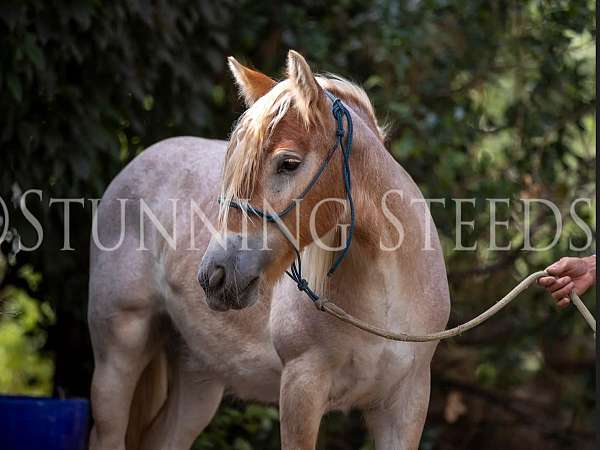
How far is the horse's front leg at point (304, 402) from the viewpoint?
9.30ft

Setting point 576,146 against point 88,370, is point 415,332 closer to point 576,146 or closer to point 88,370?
point 88,370

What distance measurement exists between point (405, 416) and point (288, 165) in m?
0.90

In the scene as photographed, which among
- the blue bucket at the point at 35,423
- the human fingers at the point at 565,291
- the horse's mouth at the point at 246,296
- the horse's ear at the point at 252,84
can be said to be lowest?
the blue bucket at the point at 35,423

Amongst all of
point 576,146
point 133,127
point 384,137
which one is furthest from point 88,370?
point 576,146

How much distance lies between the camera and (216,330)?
11.5ft

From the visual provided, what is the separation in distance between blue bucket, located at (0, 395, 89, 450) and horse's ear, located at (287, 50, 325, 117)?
1982 mm

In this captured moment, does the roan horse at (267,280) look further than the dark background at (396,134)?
No

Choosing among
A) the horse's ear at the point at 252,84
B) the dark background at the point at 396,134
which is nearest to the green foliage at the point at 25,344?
the dark background at the point at 396,134

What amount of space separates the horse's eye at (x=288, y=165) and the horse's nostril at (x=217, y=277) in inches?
12.7

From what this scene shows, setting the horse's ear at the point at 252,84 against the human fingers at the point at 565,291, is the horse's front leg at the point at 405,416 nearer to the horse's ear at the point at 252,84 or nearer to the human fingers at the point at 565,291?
the human fingers at the point at 565,291

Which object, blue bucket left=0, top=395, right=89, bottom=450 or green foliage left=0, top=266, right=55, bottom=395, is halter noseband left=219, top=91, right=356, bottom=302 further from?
green foliage left=0, top=266, right=55, bottom=395

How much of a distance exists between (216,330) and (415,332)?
887 millimetres

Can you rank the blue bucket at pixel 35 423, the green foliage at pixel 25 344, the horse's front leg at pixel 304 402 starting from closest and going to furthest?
the horse's front leg at pixel 304 402, the blue bucket at pixel 35 423, the green foliage at pixel 25 344

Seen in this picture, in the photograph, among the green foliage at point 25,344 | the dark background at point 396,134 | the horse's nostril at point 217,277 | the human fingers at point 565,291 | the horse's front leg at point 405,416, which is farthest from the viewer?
the green foliage at point 25,344
